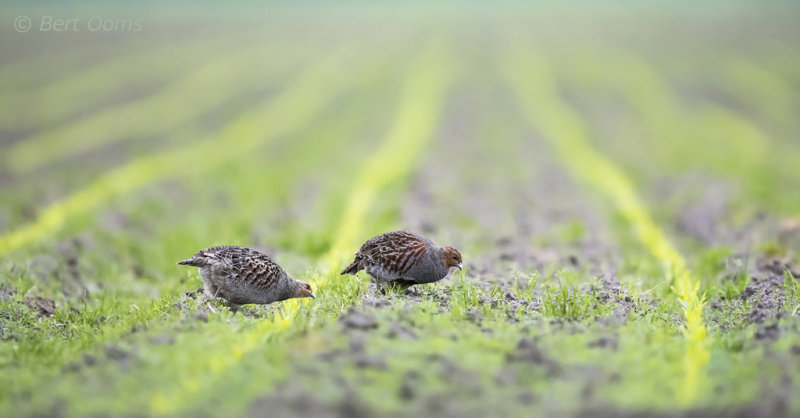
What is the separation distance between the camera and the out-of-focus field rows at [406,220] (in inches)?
216

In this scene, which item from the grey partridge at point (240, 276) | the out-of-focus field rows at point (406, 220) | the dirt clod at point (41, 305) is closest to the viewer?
the out-of-focus field rows at point (406, 220)

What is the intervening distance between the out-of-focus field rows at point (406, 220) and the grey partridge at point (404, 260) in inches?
11.8

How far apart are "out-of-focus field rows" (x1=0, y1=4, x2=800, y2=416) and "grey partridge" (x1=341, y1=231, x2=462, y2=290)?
30 centimetres

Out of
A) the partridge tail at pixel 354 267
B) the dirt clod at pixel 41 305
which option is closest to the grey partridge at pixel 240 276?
the partridge tail at pixel 354 267

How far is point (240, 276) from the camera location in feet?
24.2

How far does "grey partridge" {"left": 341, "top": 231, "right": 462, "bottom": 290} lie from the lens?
25.9ft

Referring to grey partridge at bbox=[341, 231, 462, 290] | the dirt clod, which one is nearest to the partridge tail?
grey partridge at bbox=[341, 231, 462, 290]

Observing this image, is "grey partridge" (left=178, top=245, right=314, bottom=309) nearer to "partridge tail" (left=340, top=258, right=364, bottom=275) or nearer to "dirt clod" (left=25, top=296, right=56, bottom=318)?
"partridge tail" (left=340, top=258, right=364, bottom=275)

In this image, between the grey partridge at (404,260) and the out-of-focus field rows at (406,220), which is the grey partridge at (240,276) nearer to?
the out-of-focus field rows at (406,220)

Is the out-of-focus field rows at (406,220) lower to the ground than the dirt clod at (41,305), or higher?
higher

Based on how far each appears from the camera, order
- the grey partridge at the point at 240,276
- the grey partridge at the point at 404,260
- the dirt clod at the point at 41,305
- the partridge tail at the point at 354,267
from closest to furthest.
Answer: the grey partridge at the point at 240,276 → the grey partridge at the point at 404,260 → the partridge tail at the point at 354,267 → the dirt clod at the point at 41,305

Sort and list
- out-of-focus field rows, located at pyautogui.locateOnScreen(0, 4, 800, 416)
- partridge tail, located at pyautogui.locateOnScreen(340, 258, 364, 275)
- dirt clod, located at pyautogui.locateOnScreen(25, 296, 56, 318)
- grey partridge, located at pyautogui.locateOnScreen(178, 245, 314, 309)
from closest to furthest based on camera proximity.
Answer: out-of-focus field rows, located at pyautogui.locateOnScreen(0, 4, 800, 416) < grey partridge, located at pyautogui.locateOnScreen(178, 245, 314, 309) < partridge tail, located at pyautogui.locateOnScreen(340, 258, 364, 275) < dirt clod, located at pyautogui.locateOnScreen(25, 296, 56, 318)

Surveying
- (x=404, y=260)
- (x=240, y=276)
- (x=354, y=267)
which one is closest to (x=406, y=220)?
(x=354, y=267)

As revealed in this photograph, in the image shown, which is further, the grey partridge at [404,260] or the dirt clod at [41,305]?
the dirt clod at [41,305]
